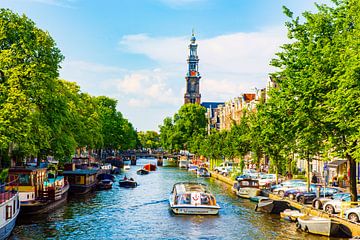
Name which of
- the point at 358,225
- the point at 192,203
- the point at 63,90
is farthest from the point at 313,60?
the point at 63,90

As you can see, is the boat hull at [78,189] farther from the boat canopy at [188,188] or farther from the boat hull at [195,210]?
the boat hull at [195,210]

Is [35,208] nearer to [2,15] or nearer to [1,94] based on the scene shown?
[1,94]

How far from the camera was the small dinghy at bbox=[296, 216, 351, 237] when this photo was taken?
36.3 meters

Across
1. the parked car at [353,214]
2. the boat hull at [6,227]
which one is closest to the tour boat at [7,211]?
the boat hull at [6,227]

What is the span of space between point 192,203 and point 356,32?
70.9 feet

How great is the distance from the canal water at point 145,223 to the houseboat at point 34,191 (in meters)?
0.91

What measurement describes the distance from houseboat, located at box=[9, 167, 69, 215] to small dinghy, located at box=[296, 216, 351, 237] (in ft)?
72.4

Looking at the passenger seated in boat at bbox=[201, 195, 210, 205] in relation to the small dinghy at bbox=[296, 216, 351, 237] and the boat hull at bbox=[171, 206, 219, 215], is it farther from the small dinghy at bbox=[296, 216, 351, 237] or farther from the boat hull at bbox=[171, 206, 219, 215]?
the small dinghy at bbox=[296, 216, 351, 237]

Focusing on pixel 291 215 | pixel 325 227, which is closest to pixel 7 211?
pixel 325 227

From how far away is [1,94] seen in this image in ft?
156

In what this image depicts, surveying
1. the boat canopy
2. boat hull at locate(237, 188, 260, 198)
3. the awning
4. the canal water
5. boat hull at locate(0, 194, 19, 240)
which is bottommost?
the canal water

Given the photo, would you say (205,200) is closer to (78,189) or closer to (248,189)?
(248,189)

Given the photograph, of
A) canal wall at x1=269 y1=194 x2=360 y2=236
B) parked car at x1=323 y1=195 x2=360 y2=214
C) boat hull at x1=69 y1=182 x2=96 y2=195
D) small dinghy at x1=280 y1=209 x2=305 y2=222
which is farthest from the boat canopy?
boat hull at x1=69 y1=182 x2=96 y2=195

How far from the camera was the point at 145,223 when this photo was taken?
1751 inches
